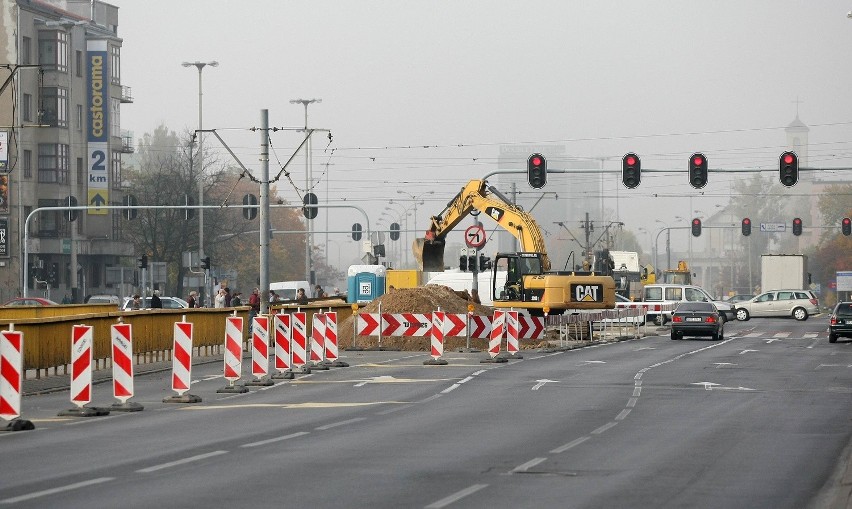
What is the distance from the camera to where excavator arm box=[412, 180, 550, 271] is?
4991 centimetres

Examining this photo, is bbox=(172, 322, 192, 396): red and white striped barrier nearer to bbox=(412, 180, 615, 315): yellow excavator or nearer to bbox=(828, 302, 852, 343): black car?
bbox=(412, 180, 615, 315): yellow excavator

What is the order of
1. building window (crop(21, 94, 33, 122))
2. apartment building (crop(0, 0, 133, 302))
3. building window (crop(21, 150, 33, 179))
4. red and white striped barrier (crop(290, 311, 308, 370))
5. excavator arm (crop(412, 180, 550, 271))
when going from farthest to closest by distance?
building window (crop(21, 150, 33, 179)) < building window (crop(21, 94, 33, 122)) < apartment building (crop(0, 0, 133, 302)) < excavator arm (crop(412, 180, 550, 271)) < red and white striped barrier (crop(290, 311, 308, 370))

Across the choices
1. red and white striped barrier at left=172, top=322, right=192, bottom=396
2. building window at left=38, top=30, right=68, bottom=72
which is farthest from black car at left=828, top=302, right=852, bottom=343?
building window at left=38, top=30, right=68, bottom=72

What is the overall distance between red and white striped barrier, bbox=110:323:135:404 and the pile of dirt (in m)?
20.8

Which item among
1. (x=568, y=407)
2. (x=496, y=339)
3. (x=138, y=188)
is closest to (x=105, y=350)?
(x=496, y=339)

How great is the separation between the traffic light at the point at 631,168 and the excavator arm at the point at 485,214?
4.07 metres

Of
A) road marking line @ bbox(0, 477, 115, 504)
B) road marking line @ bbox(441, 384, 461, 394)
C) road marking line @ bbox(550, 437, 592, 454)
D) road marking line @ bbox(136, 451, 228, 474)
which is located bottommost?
road marking line @ bbox(441, 384, 461, 394)

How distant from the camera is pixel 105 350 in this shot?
1235 inches

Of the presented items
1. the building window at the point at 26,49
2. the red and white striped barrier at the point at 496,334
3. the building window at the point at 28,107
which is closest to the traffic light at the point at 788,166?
the red and white striped barrier at the point at 496,334

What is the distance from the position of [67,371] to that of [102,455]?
13913mm

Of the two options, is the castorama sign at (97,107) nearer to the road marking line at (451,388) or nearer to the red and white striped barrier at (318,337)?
the red and white striped barrier at (318,337)

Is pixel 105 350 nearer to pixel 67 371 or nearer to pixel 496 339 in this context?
pixel 67 371

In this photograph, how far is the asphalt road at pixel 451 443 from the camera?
12.6 meters

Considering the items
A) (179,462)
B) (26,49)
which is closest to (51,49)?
(26,49)
